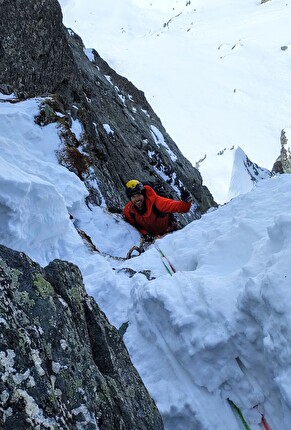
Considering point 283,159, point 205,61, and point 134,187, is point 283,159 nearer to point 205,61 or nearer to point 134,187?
point 205,61

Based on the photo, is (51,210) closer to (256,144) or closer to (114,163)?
(114,163)

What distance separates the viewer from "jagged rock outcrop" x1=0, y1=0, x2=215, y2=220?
1128 centimetres

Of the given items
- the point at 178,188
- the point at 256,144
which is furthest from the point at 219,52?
the point at 178,188

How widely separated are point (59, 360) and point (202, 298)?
7.33 ft

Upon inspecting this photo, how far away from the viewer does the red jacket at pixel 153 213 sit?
373 inches

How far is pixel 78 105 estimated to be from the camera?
45.6 feet

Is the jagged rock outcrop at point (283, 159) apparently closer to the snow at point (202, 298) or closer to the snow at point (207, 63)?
the snow at point (207, 63)

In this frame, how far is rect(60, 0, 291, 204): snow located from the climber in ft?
57.2

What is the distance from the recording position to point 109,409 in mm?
3342

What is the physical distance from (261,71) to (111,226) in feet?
122

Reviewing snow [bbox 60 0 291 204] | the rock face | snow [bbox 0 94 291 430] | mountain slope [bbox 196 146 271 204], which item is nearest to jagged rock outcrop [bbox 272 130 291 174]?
mountain slope [bbox 196 146 271 204]

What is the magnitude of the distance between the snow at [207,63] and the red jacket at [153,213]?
17.5m

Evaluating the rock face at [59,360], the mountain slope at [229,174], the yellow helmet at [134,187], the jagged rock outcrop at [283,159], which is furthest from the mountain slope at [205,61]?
the rock face at [59,360]

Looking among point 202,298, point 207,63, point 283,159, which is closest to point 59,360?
point 202,298
